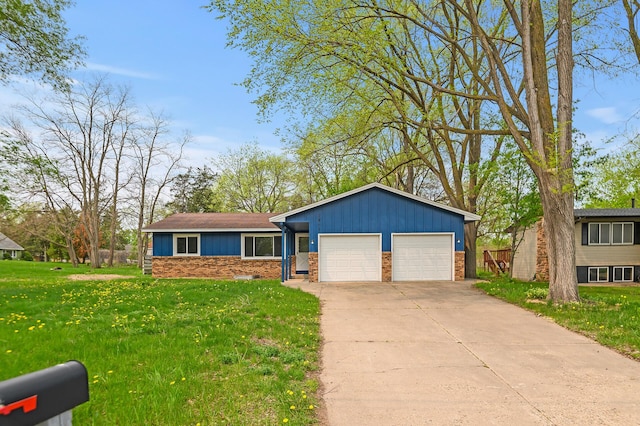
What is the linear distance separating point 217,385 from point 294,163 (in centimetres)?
3514

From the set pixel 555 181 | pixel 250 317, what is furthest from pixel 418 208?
pixel 250 317

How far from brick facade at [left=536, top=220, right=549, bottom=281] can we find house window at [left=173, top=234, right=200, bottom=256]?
18.4 meters

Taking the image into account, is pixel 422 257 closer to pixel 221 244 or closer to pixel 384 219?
pixel 384 219

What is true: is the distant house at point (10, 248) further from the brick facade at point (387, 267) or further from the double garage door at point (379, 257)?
the brick facade at point (387, 267)

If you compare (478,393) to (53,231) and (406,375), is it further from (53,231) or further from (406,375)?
(53,231)

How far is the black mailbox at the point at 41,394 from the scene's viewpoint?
3.83ft

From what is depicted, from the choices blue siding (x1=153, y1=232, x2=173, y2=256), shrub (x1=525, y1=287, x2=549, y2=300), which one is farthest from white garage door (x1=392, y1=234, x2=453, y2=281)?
blue siding (x1=153, y1=232, x2=173, y2=256)

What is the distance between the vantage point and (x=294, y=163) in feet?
128

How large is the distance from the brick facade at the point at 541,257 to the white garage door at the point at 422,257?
874 centimetres

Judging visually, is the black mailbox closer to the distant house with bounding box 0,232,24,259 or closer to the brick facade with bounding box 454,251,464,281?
the brick facade with bounding box 454,251,464,281

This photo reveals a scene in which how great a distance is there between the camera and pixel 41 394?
1.25m

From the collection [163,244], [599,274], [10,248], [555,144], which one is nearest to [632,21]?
[555,144]

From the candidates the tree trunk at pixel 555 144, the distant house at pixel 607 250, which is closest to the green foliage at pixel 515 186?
the distant house at pixel 607 250

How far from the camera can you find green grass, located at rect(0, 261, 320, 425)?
13.1 ft
